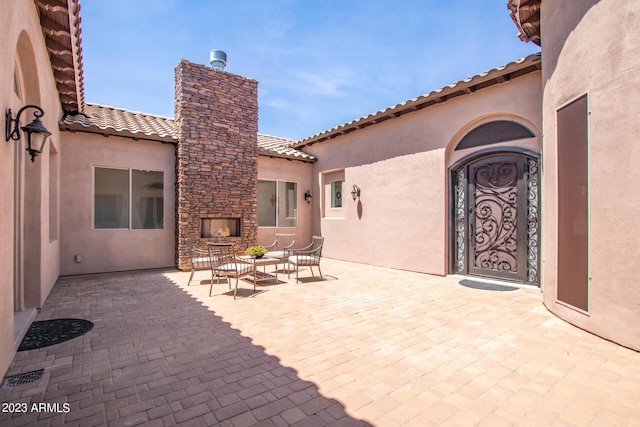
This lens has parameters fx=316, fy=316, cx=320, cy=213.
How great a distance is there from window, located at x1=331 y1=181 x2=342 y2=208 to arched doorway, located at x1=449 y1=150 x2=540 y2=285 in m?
4.22

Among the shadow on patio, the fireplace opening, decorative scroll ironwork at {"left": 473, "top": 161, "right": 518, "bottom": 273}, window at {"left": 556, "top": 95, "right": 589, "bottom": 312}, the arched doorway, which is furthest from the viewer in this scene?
the fireplace opening

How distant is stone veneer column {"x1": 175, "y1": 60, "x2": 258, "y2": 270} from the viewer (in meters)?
8.58

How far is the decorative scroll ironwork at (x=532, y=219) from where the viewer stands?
6.06 m

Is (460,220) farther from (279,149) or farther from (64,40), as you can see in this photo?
(64,40)

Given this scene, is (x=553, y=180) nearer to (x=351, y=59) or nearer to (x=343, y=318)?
(x=343, y=318)

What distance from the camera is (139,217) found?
8562 millimetres

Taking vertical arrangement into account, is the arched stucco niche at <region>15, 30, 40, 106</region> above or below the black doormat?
above

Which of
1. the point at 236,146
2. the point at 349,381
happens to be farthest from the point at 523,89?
the point at 236,146

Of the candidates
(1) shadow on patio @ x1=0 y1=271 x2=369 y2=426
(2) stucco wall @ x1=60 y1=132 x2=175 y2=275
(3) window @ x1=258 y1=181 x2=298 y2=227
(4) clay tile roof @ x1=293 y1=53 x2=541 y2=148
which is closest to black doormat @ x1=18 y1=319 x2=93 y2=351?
(1) shadow on patio @ x1=0 y1=271 x2=369 y2=426

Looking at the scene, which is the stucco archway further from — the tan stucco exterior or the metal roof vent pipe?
the metal roof vent pipe

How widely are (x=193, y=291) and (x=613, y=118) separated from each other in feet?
22.9

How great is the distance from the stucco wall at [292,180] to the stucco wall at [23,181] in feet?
18.3

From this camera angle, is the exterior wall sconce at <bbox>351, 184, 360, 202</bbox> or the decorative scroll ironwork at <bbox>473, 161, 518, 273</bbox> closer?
the decorative scroll ironwork at <bbox>473, 161, 518, 273</bbox>

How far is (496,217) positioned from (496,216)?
21 mm
